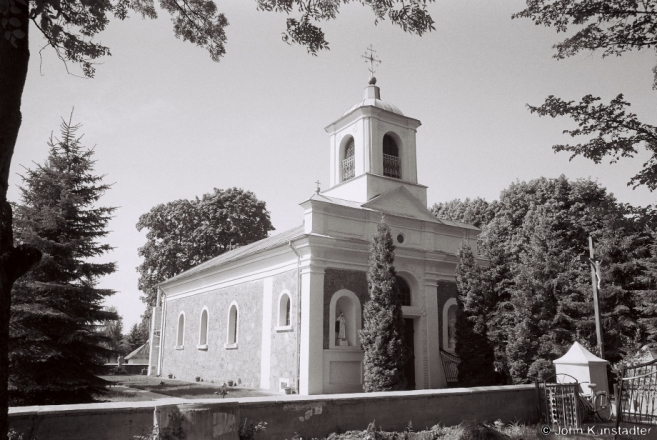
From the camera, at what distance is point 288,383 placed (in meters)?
17.8

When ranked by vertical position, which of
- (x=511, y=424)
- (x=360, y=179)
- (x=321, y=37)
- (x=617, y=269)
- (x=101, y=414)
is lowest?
(x=511, y=424)

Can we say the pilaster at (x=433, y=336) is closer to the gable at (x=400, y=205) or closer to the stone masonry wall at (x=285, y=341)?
the gable at (x=400, y=205)

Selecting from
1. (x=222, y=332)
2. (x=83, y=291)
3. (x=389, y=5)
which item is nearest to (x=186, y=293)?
(x=222, y=332)

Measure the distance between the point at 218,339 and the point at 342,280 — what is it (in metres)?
8.91

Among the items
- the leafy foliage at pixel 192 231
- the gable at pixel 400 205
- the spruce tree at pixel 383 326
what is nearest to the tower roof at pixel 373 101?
the gable at pixel 400 205

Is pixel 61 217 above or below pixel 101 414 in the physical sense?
above

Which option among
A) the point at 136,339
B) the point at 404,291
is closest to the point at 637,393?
the point at 404,291

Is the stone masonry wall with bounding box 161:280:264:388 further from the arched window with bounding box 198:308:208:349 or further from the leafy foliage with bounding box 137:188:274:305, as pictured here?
the leafy foliage with bounding box 137:188:274:305

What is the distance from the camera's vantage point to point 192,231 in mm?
41562

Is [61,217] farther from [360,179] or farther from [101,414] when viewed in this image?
[360,179]

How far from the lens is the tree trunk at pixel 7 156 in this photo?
16.0 feet

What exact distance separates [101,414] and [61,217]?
354 inches

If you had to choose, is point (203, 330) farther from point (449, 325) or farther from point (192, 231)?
point (192, 231)

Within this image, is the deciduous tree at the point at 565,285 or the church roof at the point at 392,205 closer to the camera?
the deciduous tree at the point at 565,285
